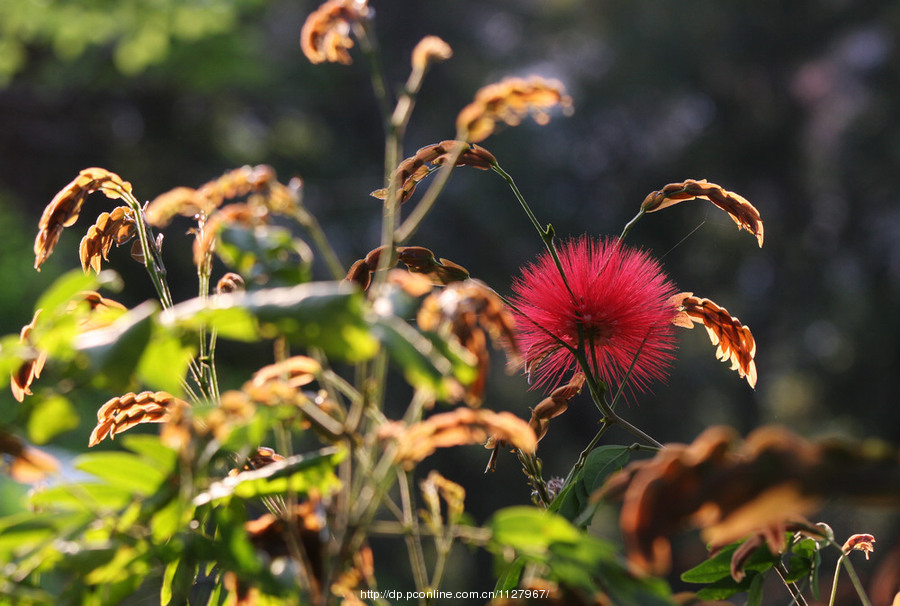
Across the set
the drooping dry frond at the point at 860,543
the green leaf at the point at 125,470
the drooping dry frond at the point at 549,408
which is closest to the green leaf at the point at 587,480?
the drooping dry frond at the point at 549,408

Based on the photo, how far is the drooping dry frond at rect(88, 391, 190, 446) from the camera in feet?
1.47

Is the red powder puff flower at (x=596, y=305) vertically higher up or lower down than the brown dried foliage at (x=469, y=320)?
lower down

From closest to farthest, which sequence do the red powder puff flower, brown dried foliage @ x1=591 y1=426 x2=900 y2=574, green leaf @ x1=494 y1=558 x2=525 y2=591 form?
brown dried foliage @ x1=591 y1=426 x2=900 y2=574 < green leaf @ x1=494 y1=558 x2=525 y2=591 < the red powder puff flower

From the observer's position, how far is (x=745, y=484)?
0.82 feet

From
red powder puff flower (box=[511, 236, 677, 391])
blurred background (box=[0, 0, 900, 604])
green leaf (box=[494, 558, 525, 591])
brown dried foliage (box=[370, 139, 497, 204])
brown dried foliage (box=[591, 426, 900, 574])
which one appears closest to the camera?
brown dried foliage (box=[591, 426, 900, 574])

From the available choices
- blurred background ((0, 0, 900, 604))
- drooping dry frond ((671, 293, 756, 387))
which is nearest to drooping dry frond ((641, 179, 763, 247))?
drooping dry frond ((671, 293, 756, 387))

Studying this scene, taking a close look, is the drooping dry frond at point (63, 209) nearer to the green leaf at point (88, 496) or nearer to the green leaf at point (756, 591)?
the green leaf at point (88, 496)

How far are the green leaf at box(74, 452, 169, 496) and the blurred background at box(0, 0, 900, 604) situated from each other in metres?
6.22

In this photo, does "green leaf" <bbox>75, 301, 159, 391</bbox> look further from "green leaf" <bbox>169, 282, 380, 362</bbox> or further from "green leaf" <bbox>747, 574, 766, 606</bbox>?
"green leaf" <bbox>747, 574, 766, 606</bbox>

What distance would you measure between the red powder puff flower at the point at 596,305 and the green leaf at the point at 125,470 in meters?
0.37

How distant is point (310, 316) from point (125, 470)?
11cm

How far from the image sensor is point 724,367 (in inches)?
254

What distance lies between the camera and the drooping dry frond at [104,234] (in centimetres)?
48

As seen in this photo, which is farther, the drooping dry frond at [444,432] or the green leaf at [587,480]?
the green leaf at [587,480]
